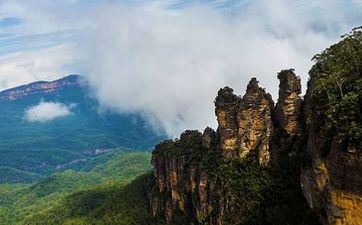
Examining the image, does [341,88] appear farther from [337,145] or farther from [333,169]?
[333,169]

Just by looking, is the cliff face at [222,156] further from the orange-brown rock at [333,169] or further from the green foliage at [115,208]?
the orange-brown rock at [333,169]

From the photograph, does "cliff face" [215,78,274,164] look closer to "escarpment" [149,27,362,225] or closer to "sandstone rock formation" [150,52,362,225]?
"sandstone rock formation" [150,52,362,225]

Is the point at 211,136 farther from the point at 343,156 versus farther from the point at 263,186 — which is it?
the point at 343,156

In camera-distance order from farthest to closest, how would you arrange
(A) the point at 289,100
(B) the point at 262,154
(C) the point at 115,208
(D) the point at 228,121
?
(C) the point at 115,208 → (D) the point at 228,121 → (B) the point at 262,154 → (A) the point at 289,100

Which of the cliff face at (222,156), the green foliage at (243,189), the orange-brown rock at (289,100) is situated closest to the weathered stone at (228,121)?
the cliff face at (222,156)

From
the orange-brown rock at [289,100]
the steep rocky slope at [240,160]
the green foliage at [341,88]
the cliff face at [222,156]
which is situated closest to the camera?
the green foliage at [341,88]

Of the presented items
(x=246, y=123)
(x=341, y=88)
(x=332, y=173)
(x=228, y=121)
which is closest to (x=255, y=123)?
(x=246, y=123)

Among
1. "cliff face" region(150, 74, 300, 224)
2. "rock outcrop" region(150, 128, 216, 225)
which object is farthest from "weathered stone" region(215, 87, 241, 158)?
"rock outcrop" region(150, 128, 216, 225)

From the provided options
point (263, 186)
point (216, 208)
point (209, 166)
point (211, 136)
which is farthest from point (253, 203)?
point (211, 136)
